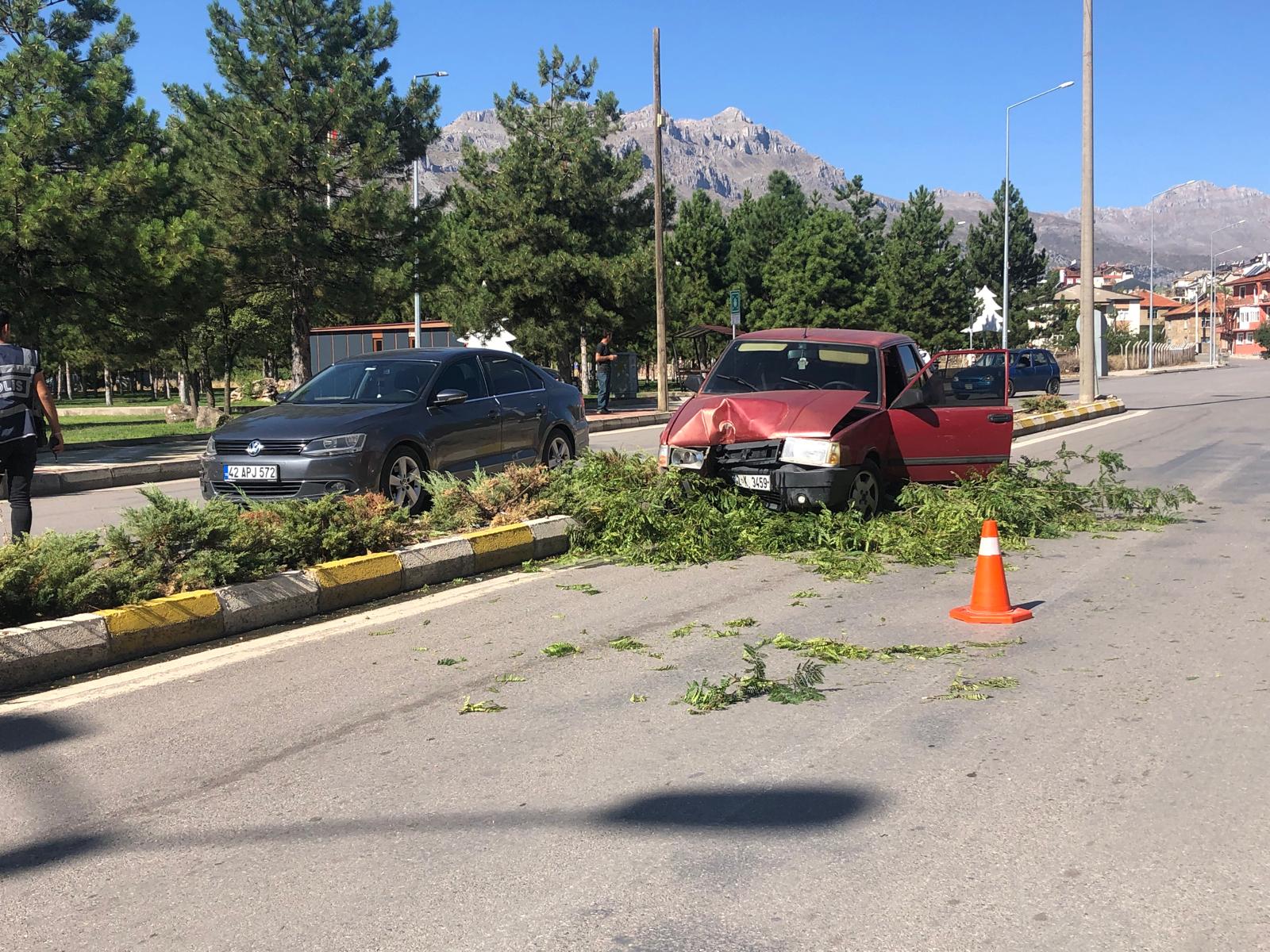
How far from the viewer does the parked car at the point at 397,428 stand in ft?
31.7

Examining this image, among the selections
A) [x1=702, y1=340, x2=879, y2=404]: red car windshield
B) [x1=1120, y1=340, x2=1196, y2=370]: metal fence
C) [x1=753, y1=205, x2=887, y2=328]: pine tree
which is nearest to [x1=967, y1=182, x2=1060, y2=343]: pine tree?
[x1=1120, y1=340, x2=1196, y2=370]: metal fence

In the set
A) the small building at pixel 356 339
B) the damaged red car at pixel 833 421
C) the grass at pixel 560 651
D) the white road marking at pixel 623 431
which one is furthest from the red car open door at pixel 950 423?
the small building at pixel 356 339

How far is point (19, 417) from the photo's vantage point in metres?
8.20

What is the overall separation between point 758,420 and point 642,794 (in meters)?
5.67

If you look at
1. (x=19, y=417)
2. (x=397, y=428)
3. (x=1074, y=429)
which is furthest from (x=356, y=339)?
(x=19, y=417)

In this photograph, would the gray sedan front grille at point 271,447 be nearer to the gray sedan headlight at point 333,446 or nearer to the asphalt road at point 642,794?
the gray sedan headlight at point 333,446

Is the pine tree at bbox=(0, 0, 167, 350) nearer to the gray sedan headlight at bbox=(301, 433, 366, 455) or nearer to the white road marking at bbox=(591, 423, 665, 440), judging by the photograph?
the white road marking at bbox=(591, 423, 665, 440)

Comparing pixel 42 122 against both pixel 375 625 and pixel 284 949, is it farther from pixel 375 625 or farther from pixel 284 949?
pixel 284 949

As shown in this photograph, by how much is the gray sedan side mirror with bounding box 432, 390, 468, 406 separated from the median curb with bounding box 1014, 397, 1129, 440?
1331 cm

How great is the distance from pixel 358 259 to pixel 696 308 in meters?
27.6

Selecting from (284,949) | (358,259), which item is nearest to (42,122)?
(358,259)

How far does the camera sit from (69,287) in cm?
1970

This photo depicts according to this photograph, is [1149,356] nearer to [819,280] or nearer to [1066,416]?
[819,280]

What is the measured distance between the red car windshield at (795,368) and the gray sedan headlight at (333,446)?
10.5 feet
